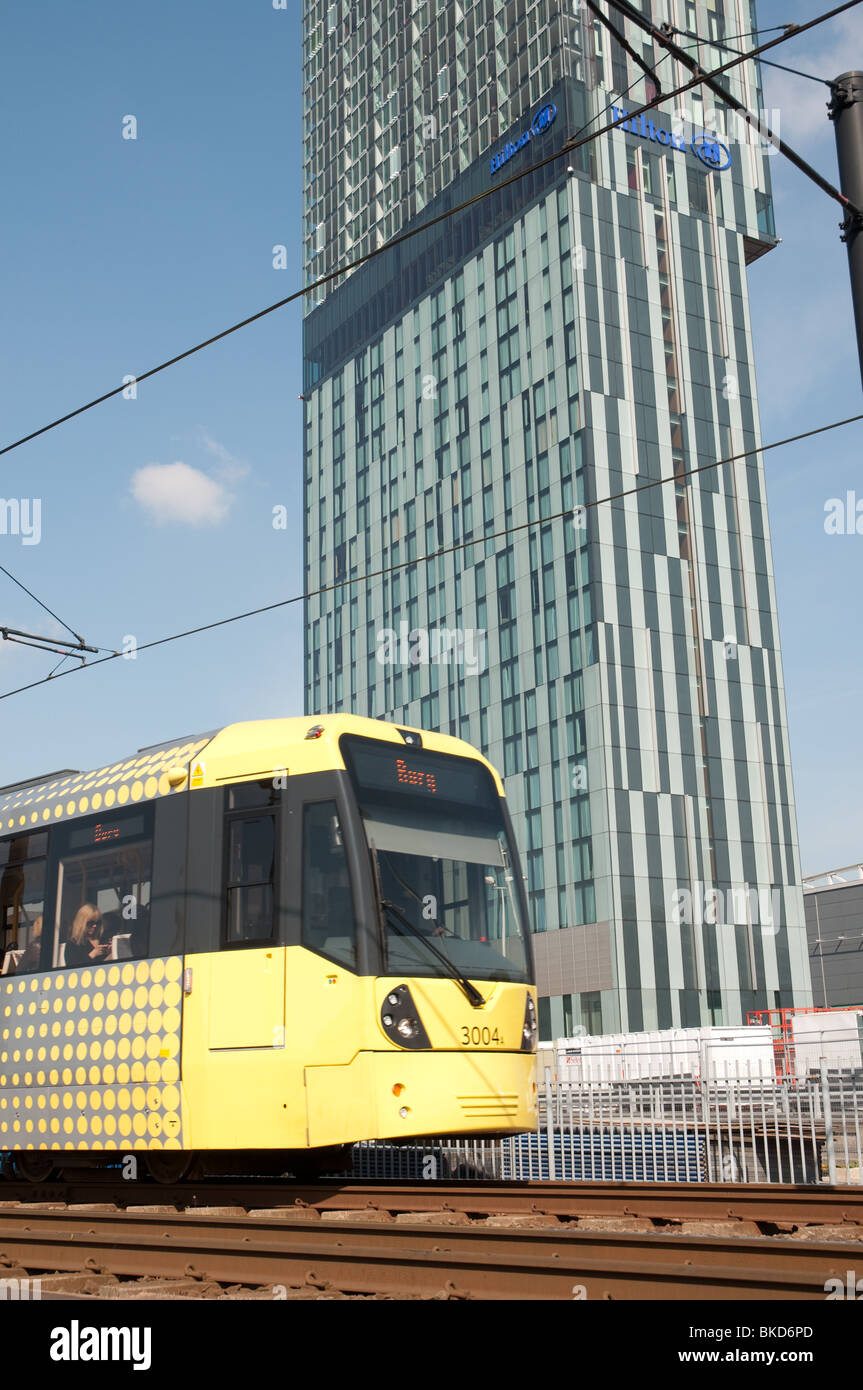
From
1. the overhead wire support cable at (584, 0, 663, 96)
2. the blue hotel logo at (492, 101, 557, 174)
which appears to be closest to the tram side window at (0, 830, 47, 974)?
the overhead wire support cable at (584, 0, 663, 96)

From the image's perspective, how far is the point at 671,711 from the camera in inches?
2530

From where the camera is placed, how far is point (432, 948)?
35.9 ft

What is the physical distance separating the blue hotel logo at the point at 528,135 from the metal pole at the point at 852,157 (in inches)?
2605

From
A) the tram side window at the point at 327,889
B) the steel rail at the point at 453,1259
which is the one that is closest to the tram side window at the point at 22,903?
the tram side window at the point at 327,889

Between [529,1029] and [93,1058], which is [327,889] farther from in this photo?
[93,1058]

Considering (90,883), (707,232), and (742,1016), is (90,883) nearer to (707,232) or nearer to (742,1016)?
(742,1016)

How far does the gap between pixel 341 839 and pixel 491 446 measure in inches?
2485

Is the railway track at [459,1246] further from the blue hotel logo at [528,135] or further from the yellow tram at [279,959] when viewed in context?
the blue hotel logo at [528,135]

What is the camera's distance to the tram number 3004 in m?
10.9

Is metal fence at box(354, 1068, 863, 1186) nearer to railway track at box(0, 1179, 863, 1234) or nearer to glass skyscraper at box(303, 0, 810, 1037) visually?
railway track at box(0, 1179, 863, 1234)

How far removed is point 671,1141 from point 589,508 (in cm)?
4779

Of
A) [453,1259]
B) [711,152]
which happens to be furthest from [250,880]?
[711,152]

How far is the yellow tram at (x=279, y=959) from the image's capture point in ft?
34.2

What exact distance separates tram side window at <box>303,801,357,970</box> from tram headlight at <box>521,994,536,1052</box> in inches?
77.5
